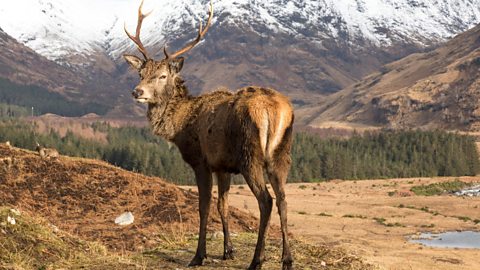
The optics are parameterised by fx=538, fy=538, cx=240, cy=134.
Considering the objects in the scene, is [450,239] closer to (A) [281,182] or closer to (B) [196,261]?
(B) [196,261]

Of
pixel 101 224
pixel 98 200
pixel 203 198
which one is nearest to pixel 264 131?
pixel 203 198

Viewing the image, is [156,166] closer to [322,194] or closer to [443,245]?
[322,194]

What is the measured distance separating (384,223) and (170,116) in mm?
33308

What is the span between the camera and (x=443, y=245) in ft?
109

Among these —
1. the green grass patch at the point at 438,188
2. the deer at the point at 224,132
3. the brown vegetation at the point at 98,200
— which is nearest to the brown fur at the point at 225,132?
the deer at the point at 224,132

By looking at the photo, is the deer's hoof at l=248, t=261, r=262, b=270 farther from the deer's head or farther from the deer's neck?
the deer's head

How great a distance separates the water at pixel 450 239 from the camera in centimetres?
3344

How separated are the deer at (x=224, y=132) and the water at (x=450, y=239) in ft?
84.9

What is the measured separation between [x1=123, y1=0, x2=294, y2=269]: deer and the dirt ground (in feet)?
22.3

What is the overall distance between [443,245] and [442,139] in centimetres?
9811

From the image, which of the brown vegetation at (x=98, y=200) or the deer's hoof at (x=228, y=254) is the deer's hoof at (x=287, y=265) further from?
the brown vegetation at (x=98, y=200)

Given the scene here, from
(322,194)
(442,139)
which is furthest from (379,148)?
(322,194)

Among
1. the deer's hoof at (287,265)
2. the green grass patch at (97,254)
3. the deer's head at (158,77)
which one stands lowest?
the green grass patch at (97,254)

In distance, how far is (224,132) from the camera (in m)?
9.30
